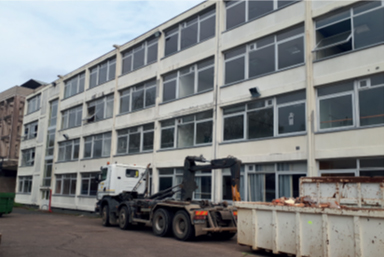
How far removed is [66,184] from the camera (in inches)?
1203

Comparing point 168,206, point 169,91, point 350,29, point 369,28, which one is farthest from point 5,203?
point 369,28

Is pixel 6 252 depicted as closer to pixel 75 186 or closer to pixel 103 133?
pixel 103 133

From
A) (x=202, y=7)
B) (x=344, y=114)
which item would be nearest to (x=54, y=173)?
(x=202, y=7)

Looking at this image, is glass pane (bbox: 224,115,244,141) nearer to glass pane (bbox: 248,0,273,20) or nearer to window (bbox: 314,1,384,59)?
window (bbox: 314,1,384,59)

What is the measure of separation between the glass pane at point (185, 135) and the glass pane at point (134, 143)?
13.5 ft

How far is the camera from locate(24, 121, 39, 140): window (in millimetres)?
37719

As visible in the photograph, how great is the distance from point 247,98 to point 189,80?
495 cm

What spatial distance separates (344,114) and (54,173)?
85.1ft

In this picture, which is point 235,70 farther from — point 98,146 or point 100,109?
point 98,146

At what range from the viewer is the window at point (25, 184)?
36.4 meters

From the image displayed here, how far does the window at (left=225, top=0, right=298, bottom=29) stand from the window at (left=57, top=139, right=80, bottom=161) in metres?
17.4

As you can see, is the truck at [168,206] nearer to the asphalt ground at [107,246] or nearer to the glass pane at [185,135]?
the asphalt ground at [107,246]

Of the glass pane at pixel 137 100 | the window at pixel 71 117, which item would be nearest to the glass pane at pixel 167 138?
the glass pane at pixel 137 100

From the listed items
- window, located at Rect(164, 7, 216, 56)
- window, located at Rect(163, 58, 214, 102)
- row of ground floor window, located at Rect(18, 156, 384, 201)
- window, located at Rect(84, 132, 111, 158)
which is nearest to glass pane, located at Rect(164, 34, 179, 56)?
window, located at Rect(164, 7, 216, 56)
